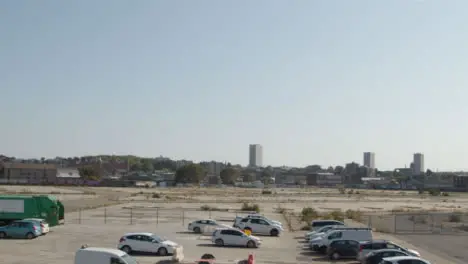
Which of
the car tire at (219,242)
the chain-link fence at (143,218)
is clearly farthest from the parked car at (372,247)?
the chain-link fence at (143,218)

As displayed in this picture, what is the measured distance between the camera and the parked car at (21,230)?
129 ft

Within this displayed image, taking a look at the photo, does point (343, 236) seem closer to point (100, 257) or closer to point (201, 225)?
point (201, 225)

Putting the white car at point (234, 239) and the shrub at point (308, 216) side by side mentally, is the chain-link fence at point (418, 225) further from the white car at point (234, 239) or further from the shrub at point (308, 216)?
the white car at point (234, 239)

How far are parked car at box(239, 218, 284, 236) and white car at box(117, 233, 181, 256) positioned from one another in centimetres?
1418

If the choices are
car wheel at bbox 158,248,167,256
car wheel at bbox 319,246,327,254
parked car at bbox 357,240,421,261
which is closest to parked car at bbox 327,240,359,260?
parked car at bbox 357,240,421,261

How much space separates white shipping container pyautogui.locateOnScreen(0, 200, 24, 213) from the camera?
44812 millimetres

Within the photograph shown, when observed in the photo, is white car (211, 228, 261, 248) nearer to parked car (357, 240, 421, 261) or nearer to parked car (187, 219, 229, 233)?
parked car (187, 219, 229, 233)

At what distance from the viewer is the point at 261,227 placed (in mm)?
45625

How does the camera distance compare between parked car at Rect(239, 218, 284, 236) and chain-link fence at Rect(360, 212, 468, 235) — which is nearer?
parked car at Rect(239, 218, 284, 236)

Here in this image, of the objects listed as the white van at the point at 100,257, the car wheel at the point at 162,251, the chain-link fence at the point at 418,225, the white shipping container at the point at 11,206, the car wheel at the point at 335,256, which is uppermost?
the white shipping container at the point at 11,206

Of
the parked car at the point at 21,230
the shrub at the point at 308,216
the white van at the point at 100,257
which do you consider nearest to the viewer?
the white van at the point at 100,257

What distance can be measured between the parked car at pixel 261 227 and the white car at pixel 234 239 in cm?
789

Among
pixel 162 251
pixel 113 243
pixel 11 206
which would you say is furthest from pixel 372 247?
pixel 11 206

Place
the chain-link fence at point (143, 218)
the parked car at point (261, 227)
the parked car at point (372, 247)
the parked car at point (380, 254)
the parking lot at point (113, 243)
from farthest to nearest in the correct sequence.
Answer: the chain-link fence at point (143, 218) < the parked car at point (261, 227) < the parking lot at point (113, 243) < the parked car at point (372, 247) < the parked car at point (380, 254)
